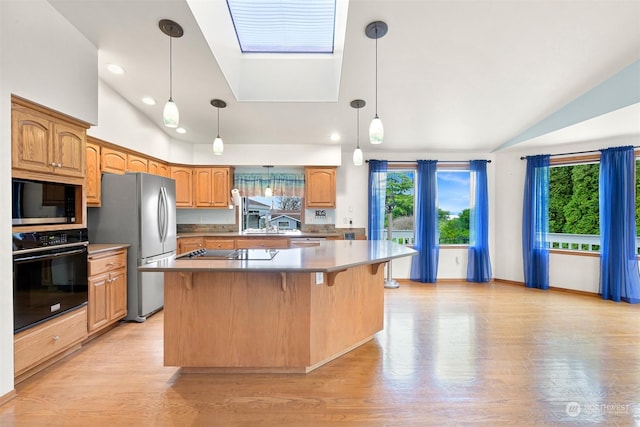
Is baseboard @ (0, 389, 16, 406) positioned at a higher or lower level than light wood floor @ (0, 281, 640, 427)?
higher

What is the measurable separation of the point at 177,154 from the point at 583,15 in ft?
17.0

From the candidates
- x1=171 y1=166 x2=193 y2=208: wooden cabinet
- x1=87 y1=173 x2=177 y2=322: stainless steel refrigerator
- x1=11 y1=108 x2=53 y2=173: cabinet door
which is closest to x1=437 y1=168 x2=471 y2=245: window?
x1=171 y1=166 x2=193 y2=208: wooden cabinet

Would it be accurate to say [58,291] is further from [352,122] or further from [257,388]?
[352,122]

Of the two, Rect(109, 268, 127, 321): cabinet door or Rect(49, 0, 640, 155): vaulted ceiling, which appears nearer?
Rect(49, 0, 640, 155): vaulted ceiling

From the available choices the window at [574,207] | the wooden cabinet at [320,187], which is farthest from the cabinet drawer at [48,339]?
the window at [574,207]

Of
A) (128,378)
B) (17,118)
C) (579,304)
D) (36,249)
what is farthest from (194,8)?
(579,304)

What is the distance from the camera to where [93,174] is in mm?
3113

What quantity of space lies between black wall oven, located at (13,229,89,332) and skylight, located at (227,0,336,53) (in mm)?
2551

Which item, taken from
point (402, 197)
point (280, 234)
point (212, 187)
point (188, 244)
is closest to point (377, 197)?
point (402, 197)

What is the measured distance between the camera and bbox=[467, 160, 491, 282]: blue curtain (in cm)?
507

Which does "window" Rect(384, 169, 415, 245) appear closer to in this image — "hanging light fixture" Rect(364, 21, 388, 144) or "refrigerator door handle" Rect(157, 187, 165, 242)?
"hanging light fixture" Rect(364, 21, 388, 144)

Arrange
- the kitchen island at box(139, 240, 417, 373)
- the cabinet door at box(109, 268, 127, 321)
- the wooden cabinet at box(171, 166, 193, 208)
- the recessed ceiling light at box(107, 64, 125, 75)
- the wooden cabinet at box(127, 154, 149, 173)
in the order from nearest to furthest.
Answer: the kitchen island at box(139, 240, 417, 373), the recessed ceiling light at box(107, 64, 125, 75), the cabinet door at box(109, 268, 127, 321), the wooden cabinet at box(127, 154, 149, 173), the wooden cabinet at box(171, 166, 193, 208)

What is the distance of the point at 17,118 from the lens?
1.98 metres

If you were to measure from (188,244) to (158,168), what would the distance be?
1.28m
